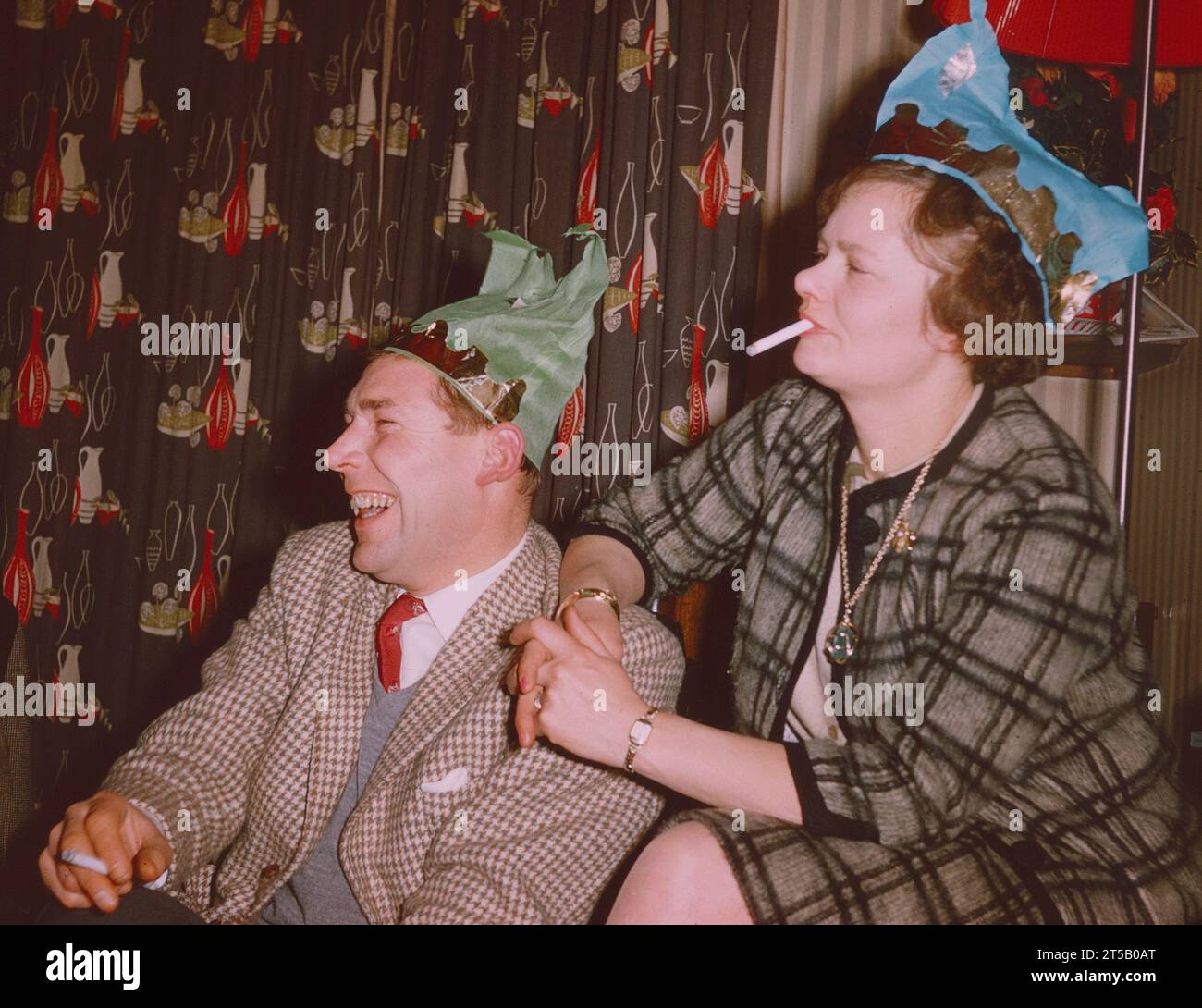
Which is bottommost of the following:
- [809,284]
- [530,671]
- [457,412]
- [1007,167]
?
[530,671]

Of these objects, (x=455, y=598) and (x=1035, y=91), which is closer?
(x=455, y=598)

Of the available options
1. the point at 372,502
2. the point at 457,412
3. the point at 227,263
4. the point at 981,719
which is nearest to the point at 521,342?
the point at 457,412

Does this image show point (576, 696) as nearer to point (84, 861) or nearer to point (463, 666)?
point (463, 666)

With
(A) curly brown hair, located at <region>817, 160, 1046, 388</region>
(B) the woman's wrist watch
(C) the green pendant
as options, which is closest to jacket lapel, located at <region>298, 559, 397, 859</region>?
(B) the woman's wrist watch

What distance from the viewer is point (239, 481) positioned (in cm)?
261

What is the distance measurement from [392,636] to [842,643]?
1.74 ft

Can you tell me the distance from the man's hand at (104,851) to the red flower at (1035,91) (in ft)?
6.34

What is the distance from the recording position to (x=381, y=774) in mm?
1121

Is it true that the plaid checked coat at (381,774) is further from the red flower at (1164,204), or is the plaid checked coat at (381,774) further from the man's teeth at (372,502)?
the red flower at (1164,204)

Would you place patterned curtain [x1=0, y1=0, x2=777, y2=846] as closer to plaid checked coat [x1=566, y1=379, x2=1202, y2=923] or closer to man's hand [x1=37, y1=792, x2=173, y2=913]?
plaid checked coat [x1=566, y1=379, x2=1202, y2=923]

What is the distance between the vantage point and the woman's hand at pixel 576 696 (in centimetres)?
92

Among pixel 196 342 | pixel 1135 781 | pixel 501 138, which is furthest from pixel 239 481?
pixel 1135 781

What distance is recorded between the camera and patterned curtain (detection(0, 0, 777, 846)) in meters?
2.46

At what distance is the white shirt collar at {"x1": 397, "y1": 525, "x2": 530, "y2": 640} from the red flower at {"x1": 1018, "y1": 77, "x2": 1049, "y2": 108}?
146cm
